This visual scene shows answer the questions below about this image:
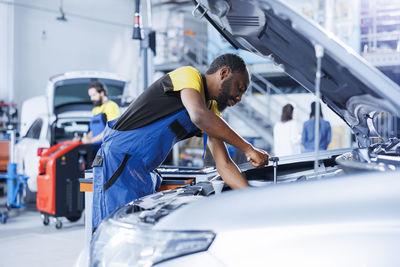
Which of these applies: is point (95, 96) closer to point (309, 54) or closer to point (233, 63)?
point (233, 63)

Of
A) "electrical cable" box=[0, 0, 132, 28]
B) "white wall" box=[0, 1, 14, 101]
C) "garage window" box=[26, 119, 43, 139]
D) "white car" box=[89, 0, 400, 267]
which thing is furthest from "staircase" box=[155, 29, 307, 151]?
"white car" box=[89, 0, 400, 267]

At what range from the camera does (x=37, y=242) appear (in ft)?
14.6

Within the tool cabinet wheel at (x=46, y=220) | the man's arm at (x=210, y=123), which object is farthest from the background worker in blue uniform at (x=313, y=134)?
the man's arm at (x=210, y=123)

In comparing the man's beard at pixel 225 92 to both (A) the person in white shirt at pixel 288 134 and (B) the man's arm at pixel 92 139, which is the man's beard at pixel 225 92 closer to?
(B) the man's arm at pixel 92 139

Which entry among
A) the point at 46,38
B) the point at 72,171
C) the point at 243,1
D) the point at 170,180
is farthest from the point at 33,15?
the point at 243,1

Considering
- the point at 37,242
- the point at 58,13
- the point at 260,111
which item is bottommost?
the point at 37,242

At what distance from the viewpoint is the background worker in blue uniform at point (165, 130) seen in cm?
187

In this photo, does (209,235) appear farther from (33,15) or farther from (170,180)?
(33,15)

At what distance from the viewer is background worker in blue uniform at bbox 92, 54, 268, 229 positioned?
1.87m

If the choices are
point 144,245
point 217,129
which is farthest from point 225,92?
point 144,245

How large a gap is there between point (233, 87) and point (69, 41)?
11.5 m

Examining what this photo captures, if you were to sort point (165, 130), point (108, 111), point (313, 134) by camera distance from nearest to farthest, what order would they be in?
point (165, 130)
point (108, 111)
point (313, 134)

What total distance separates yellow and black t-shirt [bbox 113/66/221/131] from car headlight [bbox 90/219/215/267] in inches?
31.7

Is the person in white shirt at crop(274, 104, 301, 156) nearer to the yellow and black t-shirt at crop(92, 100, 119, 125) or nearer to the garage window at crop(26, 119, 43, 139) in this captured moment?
the yellow and black t-shirt at crop(92, 100, 119, 125)
